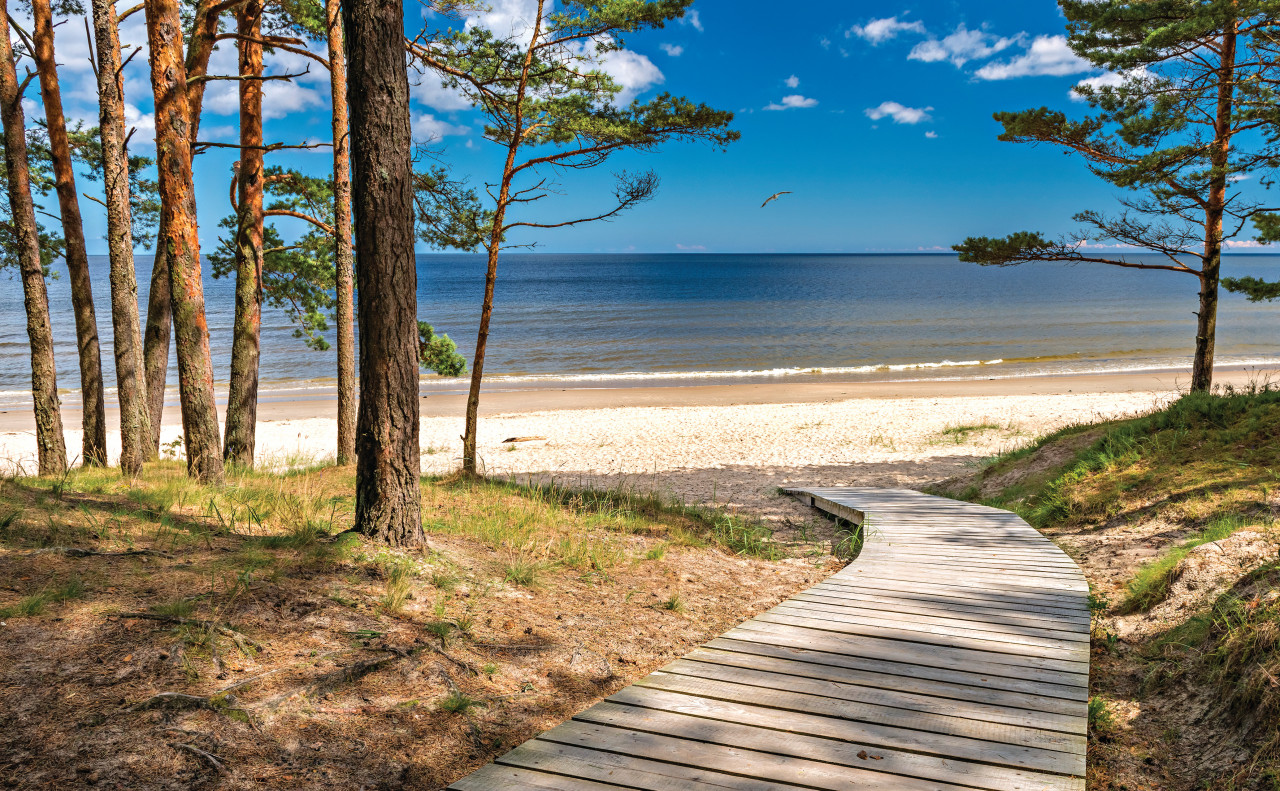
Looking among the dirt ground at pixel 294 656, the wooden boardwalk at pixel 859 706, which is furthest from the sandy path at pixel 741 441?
the dirt ground at pixel 294 656

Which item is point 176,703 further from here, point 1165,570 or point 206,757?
point 1165,570

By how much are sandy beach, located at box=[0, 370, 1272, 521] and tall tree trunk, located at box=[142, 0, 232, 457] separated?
1.79 m

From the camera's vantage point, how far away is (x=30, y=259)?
7.88m

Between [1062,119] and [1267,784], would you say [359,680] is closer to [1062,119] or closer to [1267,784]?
[1267,784]

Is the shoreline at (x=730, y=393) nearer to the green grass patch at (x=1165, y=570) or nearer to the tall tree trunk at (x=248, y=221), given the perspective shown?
the tall tree trunk at (x=248, y=221)

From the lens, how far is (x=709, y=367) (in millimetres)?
29625

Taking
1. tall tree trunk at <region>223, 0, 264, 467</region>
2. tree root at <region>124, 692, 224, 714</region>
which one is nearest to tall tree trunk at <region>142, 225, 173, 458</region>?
tall tree trunk at <region>223, 0, 264, 467</region>

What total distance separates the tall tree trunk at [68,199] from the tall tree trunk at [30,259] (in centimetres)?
44

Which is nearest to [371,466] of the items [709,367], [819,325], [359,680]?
[359,680]

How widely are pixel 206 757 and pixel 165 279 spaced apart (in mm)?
8676

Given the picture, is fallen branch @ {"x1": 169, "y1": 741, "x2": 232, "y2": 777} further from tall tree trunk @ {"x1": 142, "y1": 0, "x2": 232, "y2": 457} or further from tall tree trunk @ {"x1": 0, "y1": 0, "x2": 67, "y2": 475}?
tall tree trunk @ {"x1": 142, "y1": 0, "x2": 232, "y2": 457}

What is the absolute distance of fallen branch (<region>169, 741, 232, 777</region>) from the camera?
7.17ft

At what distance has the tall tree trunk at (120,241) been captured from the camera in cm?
667

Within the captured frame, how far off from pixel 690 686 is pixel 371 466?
7.53 feet
